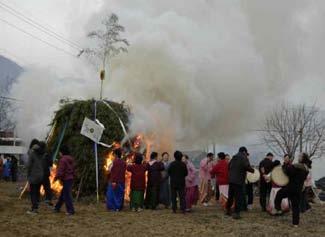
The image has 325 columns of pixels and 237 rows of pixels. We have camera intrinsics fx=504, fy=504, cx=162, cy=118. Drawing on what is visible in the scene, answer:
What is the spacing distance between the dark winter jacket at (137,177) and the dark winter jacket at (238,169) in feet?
9.14

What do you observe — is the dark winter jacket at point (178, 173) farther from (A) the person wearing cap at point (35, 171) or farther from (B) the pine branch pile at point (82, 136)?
(A) the person wearing cap at point (35, 171)

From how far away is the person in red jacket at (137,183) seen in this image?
1421cm

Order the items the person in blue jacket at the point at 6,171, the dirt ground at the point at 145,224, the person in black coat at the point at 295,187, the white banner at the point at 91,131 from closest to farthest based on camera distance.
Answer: the dirt ground at the point at 145,224
the person in black coat at the point at 295,187
the white banner at the point at 91,131
the person in blue jacket at the point at 6,171

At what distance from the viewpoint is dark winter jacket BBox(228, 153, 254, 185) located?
12672 millimetres

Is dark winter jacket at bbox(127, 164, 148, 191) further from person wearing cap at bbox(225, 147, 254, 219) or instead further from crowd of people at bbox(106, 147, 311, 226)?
person wearing cap at bbox(225, 147, 254, 219)

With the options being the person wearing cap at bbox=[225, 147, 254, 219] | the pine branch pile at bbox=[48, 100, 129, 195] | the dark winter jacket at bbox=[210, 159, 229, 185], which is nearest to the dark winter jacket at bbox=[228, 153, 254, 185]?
the person wearing cap at bbox=[225, 147, 254, 219]

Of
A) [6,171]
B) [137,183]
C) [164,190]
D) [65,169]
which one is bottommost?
[164,190]

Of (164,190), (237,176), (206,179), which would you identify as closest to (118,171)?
(164,190)

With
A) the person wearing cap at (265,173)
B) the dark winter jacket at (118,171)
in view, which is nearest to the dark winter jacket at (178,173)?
the dark winter jacket at (118,171)

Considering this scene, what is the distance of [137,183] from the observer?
14305 mm

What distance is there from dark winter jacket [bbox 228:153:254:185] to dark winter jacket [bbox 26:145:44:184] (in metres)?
4.74

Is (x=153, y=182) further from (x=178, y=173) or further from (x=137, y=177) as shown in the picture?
(x=178, y=173)

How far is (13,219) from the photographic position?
1141 cm

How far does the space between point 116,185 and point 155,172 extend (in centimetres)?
152
